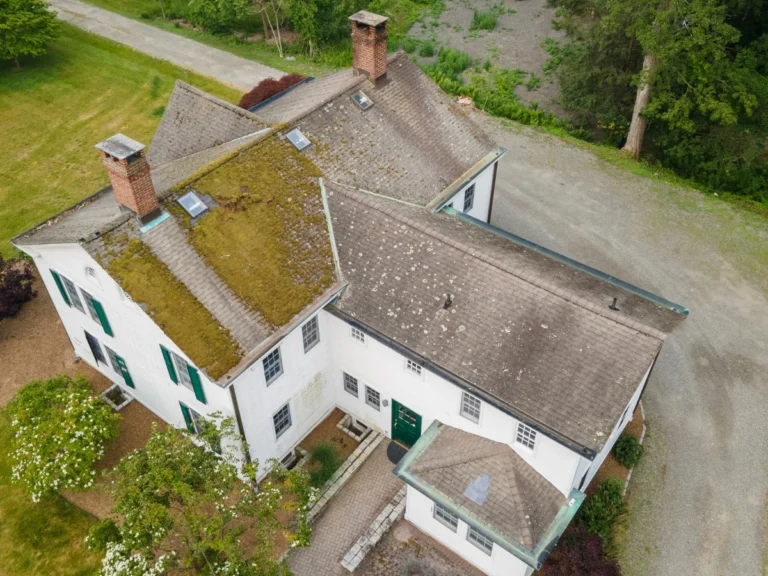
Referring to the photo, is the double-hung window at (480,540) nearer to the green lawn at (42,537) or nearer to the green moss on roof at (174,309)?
the green moss on roof at (174,309)

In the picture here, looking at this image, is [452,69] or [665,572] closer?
[665,572]

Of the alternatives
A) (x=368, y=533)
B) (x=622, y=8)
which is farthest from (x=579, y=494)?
(x=622, y=8)

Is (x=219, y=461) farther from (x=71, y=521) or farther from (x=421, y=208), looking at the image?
(x=421, y=208)

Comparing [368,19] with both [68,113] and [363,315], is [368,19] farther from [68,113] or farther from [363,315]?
[68,113]

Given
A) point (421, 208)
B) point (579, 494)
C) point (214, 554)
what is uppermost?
point (421, 208)

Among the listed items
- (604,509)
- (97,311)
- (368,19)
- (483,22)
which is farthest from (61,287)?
(483,22)

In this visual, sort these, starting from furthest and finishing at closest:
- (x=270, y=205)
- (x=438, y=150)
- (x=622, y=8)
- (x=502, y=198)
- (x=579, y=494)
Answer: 1. (x=502, y=198)
2. (x=622, y=8)
3. (x=438, y=150)
4. (x=270, y=205)
5. (x=579, y=494)
